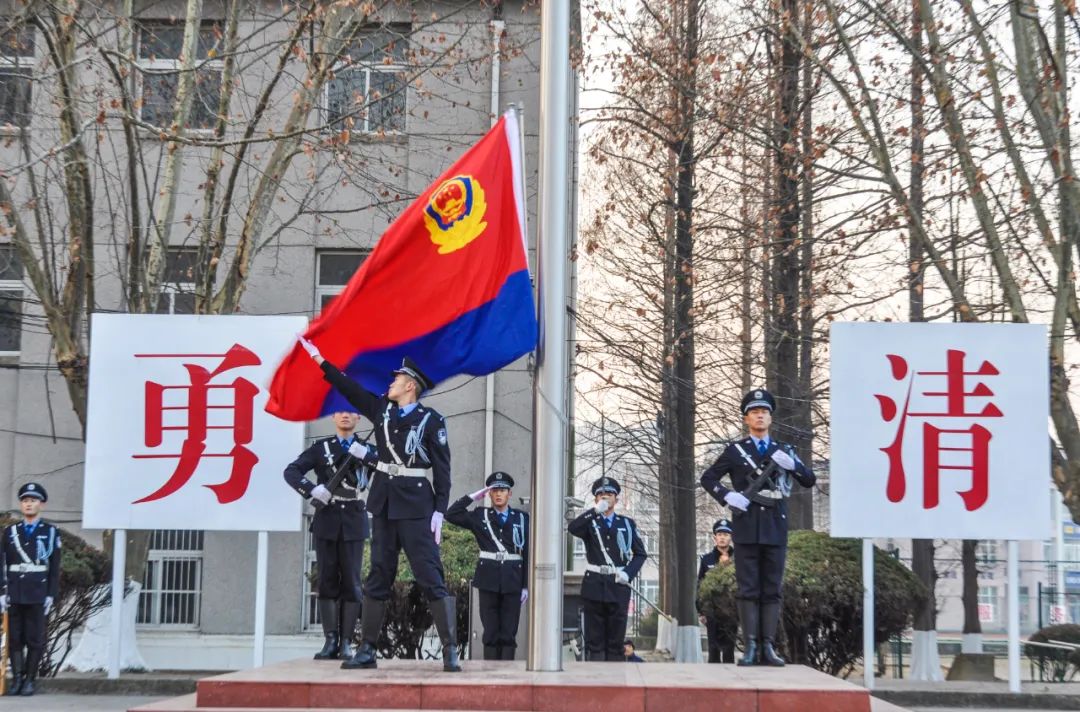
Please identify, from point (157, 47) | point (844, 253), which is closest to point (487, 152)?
point (844, 253)

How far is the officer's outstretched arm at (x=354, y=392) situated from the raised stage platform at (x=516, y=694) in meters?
1.76

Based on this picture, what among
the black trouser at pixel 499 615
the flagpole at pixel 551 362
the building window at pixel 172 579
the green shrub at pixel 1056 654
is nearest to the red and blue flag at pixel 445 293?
the flagpole at pixel 551 362

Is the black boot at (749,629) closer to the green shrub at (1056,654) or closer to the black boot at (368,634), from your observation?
the black boot at (368,634)

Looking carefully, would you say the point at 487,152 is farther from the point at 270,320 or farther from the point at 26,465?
the point at 26,465

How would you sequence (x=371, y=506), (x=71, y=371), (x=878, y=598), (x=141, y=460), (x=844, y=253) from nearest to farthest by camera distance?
(x=371, y=506) < (x=141, y=460) < (x=878, y=598) < (x=71, y=371) < (x=844, y=253)

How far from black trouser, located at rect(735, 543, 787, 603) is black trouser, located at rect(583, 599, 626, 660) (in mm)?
3063

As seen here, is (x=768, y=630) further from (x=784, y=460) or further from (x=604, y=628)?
(x=604, y=628)

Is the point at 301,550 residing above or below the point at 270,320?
below

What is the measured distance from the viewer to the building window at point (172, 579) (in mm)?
18297

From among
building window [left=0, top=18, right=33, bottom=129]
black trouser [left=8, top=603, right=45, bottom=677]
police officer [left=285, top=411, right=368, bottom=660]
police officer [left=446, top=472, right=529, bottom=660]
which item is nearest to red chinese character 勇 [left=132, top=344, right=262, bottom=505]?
police officer [left=285, top=411, right=368, bottom=660]

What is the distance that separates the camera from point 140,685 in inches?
465

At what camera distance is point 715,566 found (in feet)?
45.8

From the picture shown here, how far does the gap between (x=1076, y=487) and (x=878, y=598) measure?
2.16 meters

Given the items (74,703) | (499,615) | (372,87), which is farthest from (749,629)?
(372,87)
